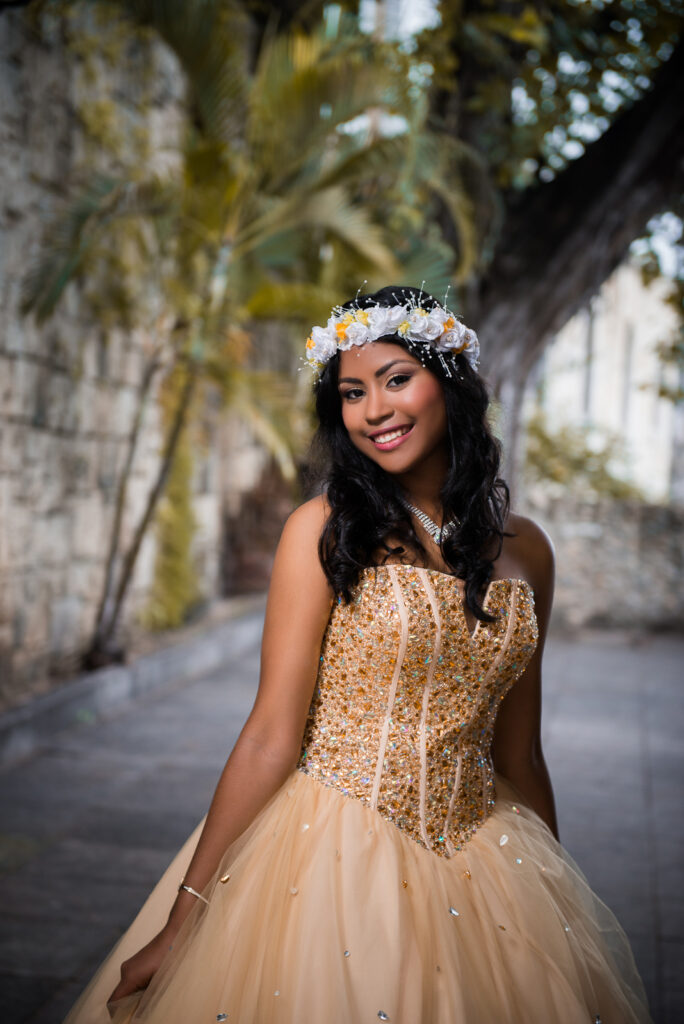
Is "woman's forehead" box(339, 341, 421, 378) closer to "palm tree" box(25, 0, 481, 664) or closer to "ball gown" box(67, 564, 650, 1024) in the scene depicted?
"ball gown" box(67, 564, 650, 1024)

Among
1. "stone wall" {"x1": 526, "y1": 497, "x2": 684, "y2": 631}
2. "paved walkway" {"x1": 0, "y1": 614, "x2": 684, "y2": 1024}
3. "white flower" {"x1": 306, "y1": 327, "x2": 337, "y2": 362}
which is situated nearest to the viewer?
"white flower" {"x1": 306, "y1": 327, "x2": 337, "y2": 362}

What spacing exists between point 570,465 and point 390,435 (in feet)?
35.1

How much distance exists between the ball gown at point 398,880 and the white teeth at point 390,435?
236 mm

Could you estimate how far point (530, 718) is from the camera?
6.91 feet


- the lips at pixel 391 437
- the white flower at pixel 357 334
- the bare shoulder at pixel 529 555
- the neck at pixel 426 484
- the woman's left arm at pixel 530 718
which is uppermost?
the white flower at pixel 357 334

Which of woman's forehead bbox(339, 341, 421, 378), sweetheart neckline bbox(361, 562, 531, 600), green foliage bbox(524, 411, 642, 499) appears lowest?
sweetheart neckline bbox(361, 562, 531, 600)

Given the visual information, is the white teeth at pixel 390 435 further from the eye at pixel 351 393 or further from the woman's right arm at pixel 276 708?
the woman's right arm at pixel 276 708

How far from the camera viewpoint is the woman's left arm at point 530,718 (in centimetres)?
208

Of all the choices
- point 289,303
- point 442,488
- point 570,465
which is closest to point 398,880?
point 442,488

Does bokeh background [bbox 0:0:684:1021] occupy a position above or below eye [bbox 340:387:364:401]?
above

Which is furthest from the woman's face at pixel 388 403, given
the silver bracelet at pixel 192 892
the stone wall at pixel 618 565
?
the stone wall at pixel 618 565

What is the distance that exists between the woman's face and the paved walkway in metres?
1.92

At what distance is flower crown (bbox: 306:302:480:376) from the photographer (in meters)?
1.86

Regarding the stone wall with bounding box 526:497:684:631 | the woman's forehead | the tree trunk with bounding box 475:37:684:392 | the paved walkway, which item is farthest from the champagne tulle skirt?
the stone wall with bounding box 526:497:684:631
